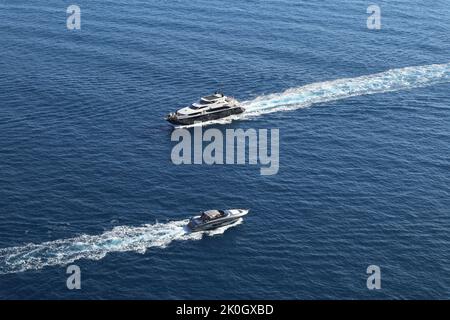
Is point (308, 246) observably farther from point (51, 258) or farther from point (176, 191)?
point (51, 258)

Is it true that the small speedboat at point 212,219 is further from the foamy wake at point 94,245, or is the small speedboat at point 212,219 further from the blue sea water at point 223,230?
the blue sea water at point 223,230

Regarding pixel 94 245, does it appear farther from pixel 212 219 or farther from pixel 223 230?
pixel 223 230

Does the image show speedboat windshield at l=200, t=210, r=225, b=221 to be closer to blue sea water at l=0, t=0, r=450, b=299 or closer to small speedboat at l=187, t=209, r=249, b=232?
small speedboat at l=187, t=209, r=249, b=232

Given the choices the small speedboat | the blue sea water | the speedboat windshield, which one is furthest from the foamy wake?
the speedboat windshield

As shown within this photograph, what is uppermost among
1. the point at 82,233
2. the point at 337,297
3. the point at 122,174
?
the point at 122,174

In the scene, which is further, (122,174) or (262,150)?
(262,150)

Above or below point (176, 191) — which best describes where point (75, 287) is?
A: below
